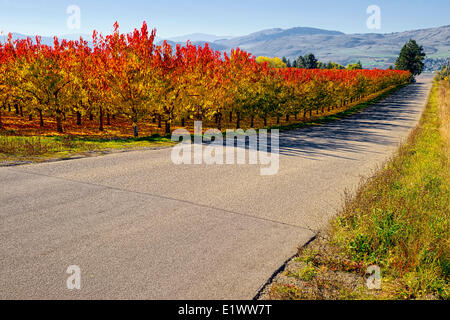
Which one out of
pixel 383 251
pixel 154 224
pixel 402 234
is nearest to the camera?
pixel 383 251

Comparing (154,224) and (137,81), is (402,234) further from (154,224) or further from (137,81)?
(137,81)

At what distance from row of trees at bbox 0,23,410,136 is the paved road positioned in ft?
22.6

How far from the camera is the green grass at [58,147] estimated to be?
36.1 ft

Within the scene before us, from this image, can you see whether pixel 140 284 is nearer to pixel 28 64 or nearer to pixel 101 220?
pixel 101 220

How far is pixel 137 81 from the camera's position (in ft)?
55.0

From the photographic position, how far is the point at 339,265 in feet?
15.9

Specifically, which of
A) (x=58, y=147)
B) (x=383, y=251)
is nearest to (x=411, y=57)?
(x=58, y=147)

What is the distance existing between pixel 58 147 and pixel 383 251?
12.3 meters

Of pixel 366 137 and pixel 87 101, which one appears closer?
pixel 366 137

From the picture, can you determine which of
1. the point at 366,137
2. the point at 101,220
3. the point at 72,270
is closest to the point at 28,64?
the point at 101,220

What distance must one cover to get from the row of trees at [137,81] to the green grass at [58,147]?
3.10m

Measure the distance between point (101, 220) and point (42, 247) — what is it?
125cm

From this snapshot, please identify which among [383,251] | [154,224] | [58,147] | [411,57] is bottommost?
[383,251]

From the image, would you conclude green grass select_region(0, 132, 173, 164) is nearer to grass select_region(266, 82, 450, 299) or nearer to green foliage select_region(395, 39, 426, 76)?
grass select_region(266, 82, 450, 299)
